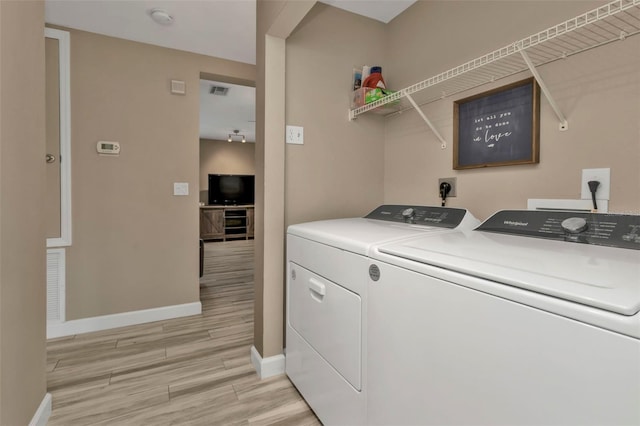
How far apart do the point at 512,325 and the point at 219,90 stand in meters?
4.14

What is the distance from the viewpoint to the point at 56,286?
235 cm

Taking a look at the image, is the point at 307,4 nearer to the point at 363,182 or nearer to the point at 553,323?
the point at 363,182

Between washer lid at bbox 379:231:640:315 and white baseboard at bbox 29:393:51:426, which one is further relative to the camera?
white baseboard at bbox 29:393:51:426

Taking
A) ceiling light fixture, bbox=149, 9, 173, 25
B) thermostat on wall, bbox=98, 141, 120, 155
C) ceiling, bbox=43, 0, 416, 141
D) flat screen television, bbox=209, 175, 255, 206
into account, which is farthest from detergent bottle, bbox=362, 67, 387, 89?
flat screen television, bbox=209, 175, 255, 206

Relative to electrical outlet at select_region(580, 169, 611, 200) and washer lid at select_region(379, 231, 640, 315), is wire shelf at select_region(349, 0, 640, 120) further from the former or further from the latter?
washer lid at select_region(379, 231, 640, 315)

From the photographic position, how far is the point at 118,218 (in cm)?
252

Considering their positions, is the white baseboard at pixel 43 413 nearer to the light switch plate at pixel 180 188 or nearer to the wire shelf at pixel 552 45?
the light switch plate at pixel 180 188

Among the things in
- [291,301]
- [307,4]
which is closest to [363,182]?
[291,301]

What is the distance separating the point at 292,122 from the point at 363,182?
60cm

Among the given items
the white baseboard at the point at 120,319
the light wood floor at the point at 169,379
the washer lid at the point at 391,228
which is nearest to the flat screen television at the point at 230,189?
the white baseboard at the point at 120,319

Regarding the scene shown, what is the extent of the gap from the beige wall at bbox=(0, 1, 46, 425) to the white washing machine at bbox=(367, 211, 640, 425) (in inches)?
51.1

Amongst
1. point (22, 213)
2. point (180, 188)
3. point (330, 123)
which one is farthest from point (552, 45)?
point (180, 188)

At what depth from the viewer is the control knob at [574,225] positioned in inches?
37.0

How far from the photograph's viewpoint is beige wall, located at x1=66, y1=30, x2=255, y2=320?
7.85 ft
